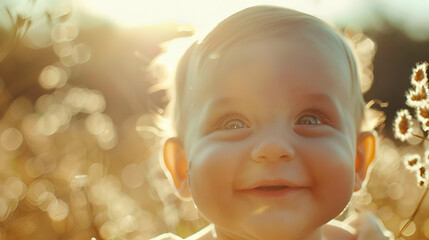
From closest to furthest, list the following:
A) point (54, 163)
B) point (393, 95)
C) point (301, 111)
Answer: point (301, 111) < point (54, 163) < point (393, 95)

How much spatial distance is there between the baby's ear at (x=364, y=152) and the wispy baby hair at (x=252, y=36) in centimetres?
6

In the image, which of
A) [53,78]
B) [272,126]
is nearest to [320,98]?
[272,126]

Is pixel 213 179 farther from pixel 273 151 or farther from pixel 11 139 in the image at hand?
pixel 11 139

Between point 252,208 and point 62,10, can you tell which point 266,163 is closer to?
point 252,208

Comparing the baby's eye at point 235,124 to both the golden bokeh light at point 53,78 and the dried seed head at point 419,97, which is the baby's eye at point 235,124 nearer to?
the dried seed head at point 419,97

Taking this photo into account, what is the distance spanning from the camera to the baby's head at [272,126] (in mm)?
1811

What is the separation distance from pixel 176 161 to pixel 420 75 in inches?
37.5

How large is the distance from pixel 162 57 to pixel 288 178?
123cm

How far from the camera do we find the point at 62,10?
7.41ft

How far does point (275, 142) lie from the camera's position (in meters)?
1.78

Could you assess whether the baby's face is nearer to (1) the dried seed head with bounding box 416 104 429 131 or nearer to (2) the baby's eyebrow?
(2) the baby's eyebrow

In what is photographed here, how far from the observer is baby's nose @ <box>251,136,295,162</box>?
5.77 feet

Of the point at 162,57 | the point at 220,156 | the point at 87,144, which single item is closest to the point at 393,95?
the point at 87,144

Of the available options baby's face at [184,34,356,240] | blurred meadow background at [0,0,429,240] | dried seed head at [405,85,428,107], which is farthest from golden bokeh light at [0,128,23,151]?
dried seed head at [405,85,428,107]
